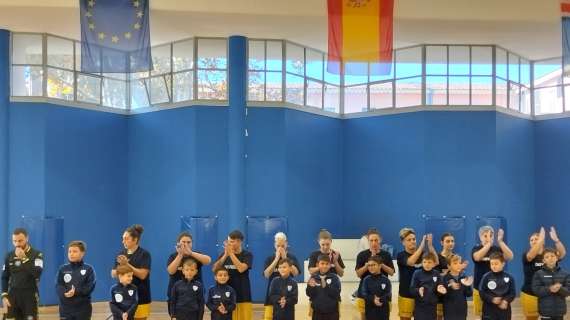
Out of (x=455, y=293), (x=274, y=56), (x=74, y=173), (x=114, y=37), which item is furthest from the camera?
(x=274, y=56)

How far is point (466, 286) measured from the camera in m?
8.79

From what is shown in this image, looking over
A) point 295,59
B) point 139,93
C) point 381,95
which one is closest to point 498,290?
point 381,95

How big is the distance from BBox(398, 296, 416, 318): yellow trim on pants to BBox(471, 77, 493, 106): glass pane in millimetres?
7808

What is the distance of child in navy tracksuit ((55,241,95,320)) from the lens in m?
8.50

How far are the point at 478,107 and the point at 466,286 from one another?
7.63 m

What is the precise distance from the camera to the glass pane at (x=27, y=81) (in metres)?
14.1

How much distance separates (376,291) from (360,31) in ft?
16.4

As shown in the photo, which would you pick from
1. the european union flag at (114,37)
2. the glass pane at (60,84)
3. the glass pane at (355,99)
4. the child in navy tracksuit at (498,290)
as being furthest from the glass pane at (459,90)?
the glass pane at (60,84)

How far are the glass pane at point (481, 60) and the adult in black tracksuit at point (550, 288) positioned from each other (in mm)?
7653

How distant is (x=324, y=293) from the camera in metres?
8.84

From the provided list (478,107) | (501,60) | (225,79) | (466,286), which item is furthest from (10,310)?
(501,60)

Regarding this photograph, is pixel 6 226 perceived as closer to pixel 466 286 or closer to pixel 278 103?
pixel 278 103

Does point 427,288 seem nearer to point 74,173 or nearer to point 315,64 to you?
point 315,64

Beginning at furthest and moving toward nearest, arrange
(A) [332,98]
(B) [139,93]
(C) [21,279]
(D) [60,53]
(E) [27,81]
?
(A) [332,98] < (B) [139,93] < (D) [60,53] < (E) [27,81] < (C) [21,279]
